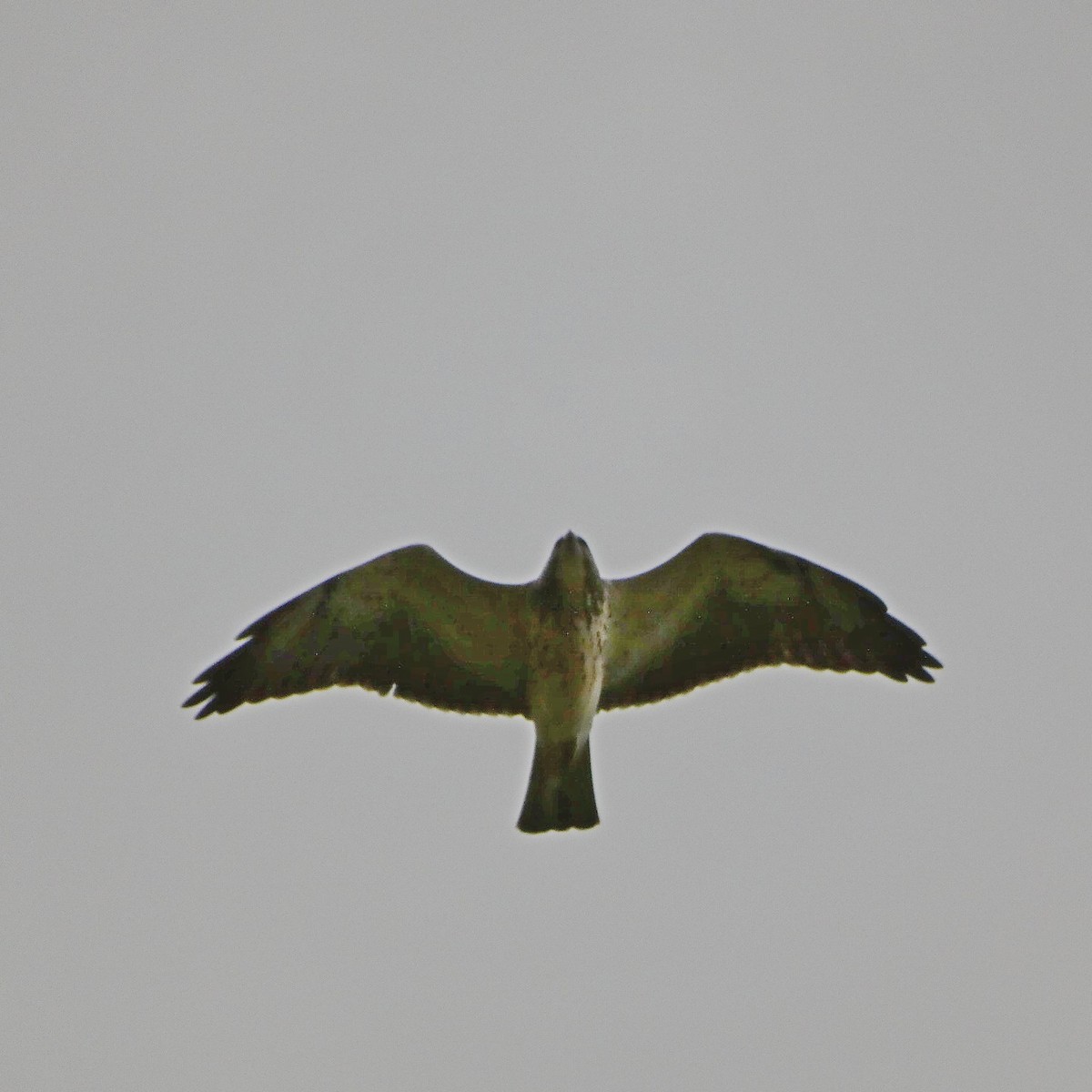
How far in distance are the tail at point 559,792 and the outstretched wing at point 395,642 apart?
438 mm

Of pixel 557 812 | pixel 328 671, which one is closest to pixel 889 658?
pixel 557 812

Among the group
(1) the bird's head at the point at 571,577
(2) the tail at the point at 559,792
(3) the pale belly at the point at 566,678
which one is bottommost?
(2) the tail at the point at 559,792

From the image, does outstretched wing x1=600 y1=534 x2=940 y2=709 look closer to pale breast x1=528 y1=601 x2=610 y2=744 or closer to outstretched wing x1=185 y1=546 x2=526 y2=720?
pale breast x1=528 y1=601 x2=610 y2=744

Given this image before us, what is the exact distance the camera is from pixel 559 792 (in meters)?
7.51

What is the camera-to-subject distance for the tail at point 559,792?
742 centimetres

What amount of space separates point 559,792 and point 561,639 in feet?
3.24

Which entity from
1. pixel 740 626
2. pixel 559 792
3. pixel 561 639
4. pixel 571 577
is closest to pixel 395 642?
pixel 561 639

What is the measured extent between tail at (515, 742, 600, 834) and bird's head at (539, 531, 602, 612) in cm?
98

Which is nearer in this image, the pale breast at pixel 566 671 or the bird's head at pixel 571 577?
the bird's head at pixel 571 577

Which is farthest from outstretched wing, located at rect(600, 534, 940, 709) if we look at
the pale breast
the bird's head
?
the bird's head

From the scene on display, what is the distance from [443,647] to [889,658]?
2.93m

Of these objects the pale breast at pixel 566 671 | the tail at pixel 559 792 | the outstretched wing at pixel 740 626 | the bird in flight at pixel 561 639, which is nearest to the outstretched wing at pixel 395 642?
the bird in flight at pixel 561 639

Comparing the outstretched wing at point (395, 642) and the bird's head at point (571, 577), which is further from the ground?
the bird's head at point (571, 577)

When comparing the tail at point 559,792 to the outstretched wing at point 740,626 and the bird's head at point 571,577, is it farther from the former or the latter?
the bird's head at point 571,577
